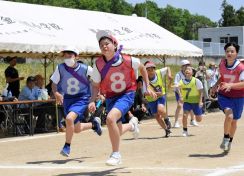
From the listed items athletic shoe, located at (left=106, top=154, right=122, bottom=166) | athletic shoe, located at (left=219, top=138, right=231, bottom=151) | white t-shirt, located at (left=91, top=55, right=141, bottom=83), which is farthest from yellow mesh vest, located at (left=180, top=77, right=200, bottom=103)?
athletic shoe, located at (left=106, top=154, right=122, bottom=166)

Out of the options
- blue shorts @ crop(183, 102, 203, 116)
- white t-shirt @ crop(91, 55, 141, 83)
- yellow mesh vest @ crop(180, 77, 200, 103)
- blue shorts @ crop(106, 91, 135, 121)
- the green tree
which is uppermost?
the green tree

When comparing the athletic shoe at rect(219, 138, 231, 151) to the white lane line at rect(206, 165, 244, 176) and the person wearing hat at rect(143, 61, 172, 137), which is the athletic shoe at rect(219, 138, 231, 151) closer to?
the white lane line at rect(206, 165, 244, 176)

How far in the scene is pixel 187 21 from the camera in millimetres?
158250

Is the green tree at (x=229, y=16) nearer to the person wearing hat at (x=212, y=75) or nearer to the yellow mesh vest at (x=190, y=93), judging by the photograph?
the person wearing hat at (x=212, y=75)

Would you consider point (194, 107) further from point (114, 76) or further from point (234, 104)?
point (114, 76)

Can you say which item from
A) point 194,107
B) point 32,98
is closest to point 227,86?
point 194,107

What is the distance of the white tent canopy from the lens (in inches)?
584

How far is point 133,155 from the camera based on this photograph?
10.3m

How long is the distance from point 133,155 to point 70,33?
7139mm

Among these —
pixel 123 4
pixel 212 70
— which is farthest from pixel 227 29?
pixel 123 4

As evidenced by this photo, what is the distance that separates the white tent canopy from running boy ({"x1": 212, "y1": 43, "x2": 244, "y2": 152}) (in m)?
6.04

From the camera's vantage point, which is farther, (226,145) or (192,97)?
(192,97)

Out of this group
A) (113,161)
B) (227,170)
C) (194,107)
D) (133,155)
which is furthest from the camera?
(194,107)

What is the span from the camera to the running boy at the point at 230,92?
10086mm
